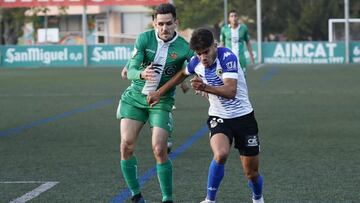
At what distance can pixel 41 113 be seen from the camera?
19.4 meters

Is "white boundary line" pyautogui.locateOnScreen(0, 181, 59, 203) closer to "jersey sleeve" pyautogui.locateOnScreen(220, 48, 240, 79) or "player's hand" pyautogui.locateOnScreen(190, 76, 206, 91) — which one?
"player's hand" pyautogui.locateOnScreen(190, 76, 206, 91)

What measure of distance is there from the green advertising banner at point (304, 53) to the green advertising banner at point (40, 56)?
910 centimetres

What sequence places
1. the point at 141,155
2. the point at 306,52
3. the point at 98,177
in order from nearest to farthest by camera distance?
1. the point at 98,177
2. the point at 141,155
3. the point at 306,52

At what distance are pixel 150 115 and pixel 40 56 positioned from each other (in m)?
39.3

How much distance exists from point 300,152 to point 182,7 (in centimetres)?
5461

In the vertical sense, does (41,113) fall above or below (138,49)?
below

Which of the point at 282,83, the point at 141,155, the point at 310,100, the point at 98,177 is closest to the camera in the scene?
the point at 98,177

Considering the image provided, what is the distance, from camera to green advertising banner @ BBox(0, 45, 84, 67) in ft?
156

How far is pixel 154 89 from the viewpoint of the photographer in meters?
9.02

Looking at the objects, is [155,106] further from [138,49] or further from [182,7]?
[182,7]

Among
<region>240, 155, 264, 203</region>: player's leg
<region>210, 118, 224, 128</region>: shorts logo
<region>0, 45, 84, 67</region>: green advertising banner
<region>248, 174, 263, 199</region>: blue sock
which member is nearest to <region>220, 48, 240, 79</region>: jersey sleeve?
<region>210, 118, 224, 128</region>: shorts logo

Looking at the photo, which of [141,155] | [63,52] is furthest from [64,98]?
[63,52]

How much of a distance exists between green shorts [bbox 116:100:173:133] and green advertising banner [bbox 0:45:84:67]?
38587mm

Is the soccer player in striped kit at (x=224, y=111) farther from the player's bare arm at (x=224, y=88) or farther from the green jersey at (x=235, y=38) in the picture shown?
the green jersey at (x=235, y=38)
